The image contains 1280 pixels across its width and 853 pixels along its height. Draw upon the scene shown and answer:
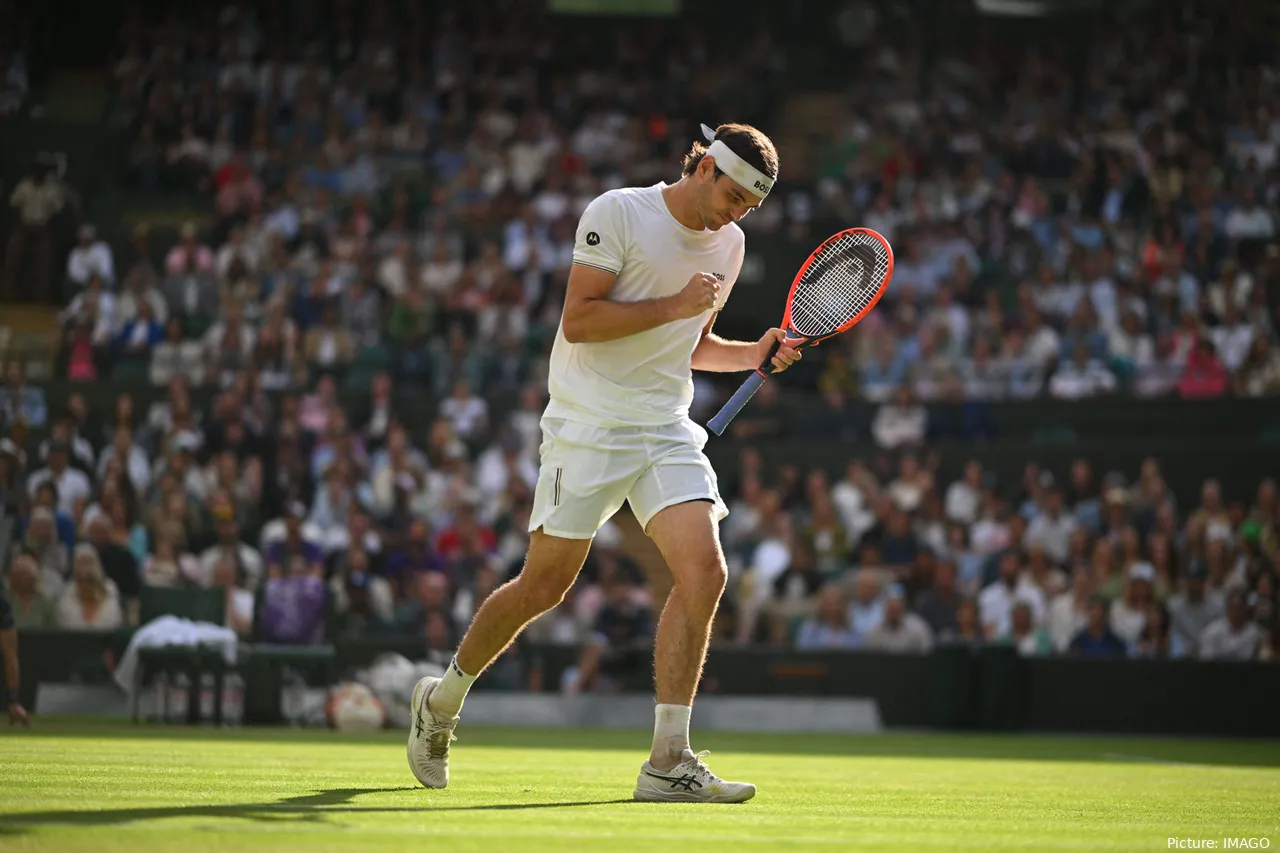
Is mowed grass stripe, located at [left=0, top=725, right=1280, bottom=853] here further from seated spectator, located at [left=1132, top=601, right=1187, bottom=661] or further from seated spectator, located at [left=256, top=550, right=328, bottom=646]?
seated spectator, located at [left=1132, top=601, right=1187, bottom=661]

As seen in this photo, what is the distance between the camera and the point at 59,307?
21.5 m

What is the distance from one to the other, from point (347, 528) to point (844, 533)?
481 centimetres

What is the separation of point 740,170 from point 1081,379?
1311 cm

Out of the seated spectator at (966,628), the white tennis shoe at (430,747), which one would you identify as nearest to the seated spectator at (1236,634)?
the seated spectator at (966,628)

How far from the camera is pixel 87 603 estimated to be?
15.5 m

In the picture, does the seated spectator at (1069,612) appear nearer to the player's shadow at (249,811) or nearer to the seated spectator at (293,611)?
the seated spectator at (293,611)

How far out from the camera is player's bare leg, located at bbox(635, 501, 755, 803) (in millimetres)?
6379

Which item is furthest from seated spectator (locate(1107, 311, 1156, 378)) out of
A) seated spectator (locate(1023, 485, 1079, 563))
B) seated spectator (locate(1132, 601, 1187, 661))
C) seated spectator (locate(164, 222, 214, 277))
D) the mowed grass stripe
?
seated spectator (locate(164, 222, 214, 277))

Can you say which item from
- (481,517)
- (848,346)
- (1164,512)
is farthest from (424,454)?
(1164,512)

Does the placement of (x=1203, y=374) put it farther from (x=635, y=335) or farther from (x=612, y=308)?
(x=612, y=308)

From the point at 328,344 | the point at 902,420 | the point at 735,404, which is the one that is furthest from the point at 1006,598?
the point at 735,404

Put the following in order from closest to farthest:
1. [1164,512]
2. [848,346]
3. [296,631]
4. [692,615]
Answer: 1. [692,615]
2. [296,631]
3. [1164,512]
4. [848,346]

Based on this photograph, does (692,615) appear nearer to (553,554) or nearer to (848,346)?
(553,554)

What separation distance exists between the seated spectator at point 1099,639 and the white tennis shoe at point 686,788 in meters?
10.4
